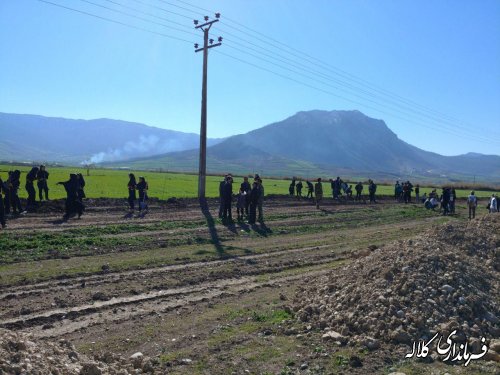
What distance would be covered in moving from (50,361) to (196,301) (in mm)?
4497

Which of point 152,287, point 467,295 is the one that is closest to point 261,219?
point 152,287

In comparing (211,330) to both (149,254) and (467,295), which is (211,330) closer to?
(467,295)

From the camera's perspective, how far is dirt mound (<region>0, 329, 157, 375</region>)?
4973 mm

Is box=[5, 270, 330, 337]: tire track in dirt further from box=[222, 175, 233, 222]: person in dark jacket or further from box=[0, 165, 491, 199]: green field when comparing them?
box=[0, 165, 491, 199]: green field

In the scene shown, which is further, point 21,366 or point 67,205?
point 67,205

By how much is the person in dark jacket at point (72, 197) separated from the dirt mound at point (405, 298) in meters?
12.3

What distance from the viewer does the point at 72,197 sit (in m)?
20.4

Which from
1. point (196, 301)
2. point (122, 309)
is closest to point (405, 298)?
point (196, 301)

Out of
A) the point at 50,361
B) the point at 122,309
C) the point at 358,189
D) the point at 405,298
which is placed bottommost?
the point at 122,309

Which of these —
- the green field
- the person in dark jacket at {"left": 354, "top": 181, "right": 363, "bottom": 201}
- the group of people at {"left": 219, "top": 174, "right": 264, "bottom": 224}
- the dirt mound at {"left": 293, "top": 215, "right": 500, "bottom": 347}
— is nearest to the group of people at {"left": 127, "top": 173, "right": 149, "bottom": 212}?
the group of people at {"left": 219, "top": 174, "right": 264, "bottom": 224}

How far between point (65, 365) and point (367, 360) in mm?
3844

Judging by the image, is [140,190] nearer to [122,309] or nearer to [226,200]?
[226,200]

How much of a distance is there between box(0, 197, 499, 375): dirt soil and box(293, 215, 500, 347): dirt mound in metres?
0.04

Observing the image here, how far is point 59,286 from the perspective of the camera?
10.2m
